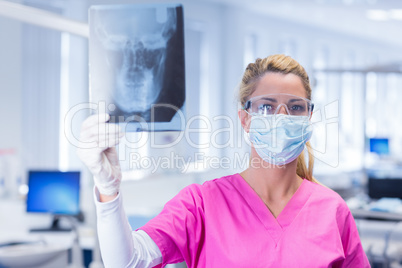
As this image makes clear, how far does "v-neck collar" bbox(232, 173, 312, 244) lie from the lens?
121cm

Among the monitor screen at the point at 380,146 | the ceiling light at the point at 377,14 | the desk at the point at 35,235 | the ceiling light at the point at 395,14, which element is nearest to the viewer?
the desk at the point at 35,235

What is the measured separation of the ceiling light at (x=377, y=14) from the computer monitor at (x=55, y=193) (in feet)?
16.3

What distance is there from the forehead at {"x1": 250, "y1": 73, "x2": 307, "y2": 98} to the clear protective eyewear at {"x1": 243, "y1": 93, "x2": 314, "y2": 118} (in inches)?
0.7

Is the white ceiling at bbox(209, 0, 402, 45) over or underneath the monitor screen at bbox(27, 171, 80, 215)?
over

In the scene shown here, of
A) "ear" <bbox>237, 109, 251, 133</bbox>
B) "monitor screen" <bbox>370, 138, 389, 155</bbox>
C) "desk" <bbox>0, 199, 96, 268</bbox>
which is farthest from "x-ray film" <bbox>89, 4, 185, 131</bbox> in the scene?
"monitor screen" <bbox>370, 138, 389, 155</bbox>

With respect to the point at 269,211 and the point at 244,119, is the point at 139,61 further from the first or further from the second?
the point at 269,211

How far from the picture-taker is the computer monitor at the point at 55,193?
10.2ft

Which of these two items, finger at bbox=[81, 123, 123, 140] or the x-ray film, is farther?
the x-ray film

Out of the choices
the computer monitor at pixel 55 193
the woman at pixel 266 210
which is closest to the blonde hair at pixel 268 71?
the woman at pixel 266 210

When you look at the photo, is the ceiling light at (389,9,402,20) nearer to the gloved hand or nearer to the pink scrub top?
the pink scrub top

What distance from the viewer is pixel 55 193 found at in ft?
10.3

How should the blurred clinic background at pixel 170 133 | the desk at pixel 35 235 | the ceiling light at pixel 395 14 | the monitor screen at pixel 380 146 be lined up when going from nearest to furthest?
1. the blurred clinic background at pixel 170 133
2. the desk at pixel 35 235
3. the ceiling light at pixel 395 14
4. the monitor screen at pixel 380 146

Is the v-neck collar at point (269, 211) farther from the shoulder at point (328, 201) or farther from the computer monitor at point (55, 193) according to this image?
the computer monitor at point (55, 193)

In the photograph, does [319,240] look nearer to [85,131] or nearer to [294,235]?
[294,235]
